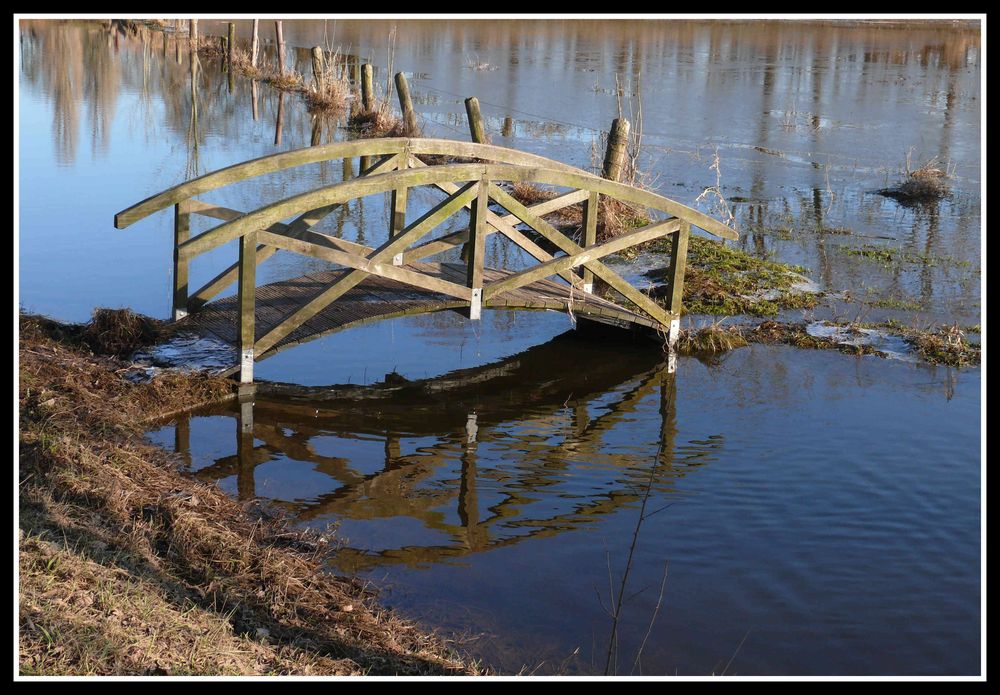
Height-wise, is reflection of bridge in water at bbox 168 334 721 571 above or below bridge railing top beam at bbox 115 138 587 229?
below

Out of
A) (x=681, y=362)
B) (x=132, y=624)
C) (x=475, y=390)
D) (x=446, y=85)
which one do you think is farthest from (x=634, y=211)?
(x=446, y=85)

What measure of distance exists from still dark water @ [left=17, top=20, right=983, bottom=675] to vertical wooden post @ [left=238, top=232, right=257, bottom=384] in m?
0.42

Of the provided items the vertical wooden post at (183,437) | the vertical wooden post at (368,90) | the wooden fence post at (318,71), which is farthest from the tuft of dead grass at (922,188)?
the wooden fence post at (318,71)

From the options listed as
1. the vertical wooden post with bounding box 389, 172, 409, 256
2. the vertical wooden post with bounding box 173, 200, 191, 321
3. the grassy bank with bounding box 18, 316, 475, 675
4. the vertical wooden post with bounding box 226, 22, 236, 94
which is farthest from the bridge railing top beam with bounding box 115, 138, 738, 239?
the vertical wooden post with bounding box 226, 22, 236, 94

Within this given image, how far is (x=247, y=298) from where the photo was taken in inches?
323

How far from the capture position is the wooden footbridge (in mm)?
8297

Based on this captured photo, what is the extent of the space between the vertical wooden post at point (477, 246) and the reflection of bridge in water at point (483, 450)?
25.8 inches

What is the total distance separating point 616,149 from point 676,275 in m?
4.16

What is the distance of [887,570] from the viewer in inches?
244

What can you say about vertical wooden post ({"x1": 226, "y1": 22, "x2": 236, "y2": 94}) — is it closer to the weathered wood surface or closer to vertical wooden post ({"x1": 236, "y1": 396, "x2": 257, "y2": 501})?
the weathered wood surface

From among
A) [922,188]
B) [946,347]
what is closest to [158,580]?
[946,347]

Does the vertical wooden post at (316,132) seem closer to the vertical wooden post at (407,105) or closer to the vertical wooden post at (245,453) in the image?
the vertical wooden post at (407,105)

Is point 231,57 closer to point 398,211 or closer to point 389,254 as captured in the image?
point 398,211

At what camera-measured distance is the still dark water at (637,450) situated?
5.66 metres
